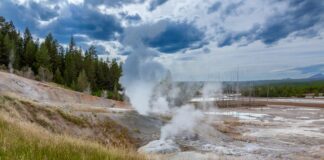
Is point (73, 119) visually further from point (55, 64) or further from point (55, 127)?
point (55, 64)

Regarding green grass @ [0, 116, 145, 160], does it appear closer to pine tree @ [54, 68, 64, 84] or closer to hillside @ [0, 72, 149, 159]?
hillside @ [0, 72, 149, 159]

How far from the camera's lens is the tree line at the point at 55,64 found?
79.8 m

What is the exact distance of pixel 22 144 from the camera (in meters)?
7.45

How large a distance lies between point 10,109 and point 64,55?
77002mm

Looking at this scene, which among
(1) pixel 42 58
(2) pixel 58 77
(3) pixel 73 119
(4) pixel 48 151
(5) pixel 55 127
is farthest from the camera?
(2) pixel 58 77

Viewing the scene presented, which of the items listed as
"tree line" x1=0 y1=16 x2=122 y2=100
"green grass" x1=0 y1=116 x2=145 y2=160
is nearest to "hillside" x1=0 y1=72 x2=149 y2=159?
"green grass" x1=0 y1=116 x2=145 y2=160

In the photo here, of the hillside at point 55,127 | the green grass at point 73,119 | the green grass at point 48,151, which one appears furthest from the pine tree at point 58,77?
the green grass at point 48,151

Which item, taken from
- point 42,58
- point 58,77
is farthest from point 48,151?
point 58,77

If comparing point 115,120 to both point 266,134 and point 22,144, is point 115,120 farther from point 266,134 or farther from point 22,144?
point 22,144

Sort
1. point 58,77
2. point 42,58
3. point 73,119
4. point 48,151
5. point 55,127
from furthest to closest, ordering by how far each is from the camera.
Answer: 1. point 58,77
2. point 42,58
3. point 73,119
4. point 55,127
5. point 48,151

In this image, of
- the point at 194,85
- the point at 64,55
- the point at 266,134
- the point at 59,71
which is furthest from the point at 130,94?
the point at 64,55

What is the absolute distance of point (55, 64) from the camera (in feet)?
301

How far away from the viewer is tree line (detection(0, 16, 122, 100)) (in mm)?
79812

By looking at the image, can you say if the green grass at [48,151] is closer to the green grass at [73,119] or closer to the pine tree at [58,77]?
the green grass at [73,119]
